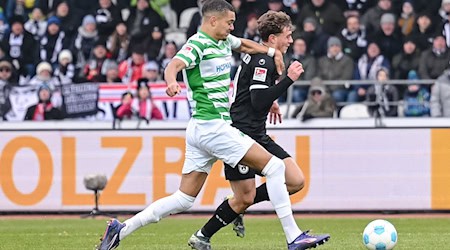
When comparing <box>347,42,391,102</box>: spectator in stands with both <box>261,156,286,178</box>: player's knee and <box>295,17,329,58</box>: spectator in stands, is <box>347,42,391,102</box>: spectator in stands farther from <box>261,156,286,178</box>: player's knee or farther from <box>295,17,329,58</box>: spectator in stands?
<box>261,156,286,178</box>: player's knee

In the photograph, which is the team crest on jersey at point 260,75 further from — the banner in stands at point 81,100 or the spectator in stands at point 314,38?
the spectator in stands at point 314,38

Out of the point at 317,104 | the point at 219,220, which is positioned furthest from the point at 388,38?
the point at 219,220

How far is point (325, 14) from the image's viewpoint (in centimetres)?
2142

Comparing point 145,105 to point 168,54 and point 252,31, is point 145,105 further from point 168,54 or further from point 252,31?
point 252,31

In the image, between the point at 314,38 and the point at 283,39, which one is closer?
the point at 283,39

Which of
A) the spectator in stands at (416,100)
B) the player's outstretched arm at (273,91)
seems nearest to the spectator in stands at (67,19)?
the spectator in stands at (416,100)

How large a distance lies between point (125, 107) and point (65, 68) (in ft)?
11.8

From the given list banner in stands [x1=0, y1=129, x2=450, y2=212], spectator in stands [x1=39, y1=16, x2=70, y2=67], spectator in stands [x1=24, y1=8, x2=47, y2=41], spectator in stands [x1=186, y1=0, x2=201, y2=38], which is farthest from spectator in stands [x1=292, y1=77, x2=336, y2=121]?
spectator in stands [x1=24, y1=8, x2=47, y2=41]

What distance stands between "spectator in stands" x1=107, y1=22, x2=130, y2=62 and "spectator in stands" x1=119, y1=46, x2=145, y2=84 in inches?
21.3

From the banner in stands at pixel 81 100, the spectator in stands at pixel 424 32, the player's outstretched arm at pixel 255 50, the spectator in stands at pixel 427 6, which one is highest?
the spectator in stands at pixel 427 6

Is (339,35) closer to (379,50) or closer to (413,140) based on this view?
(379,50)

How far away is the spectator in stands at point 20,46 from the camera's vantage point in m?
22.4

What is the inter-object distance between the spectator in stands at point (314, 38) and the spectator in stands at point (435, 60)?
186cm

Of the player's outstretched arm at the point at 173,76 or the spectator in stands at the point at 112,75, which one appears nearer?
the player's outstretched arm at the point at 173,76
